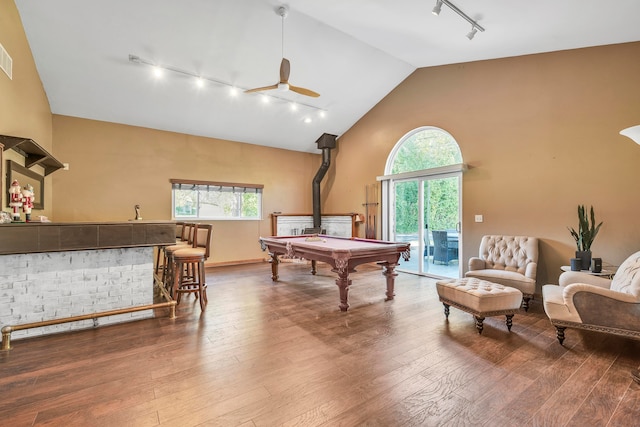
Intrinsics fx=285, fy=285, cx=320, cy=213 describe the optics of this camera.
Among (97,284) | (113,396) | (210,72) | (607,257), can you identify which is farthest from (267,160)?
(607,257)

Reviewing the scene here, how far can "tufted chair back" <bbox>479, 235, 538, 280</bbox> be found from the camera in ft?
13.2

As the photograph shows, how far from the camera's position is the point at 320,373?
7.17 ft

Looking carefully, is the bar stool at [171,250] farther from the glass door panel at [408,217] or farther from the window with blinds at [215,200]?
the glass door panel at [408,217]

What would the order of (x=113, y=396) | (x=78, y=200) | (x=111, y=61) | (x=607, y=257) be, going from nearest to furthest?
(x=113, y=396) → (x=607, y=257) → (x=111, y=61) → (x=78, y=200)

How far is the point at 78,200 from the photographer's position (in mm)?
5324

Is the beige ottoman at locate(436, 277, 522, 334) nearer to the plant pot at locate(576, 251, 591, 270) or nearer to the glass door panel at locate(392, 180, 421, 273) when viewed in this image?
the plant pot at locate(576, 251, 591, 270)

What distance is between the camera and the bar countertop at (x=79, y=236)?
255 centimetres

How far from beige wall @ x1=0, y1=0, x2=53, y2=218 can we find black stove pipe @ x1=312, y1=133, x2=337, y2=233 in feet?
17.7

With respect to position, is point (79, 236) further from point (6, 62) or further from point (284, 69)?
point (284, 69)

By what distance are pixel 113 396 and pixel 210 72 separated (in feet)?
15.4

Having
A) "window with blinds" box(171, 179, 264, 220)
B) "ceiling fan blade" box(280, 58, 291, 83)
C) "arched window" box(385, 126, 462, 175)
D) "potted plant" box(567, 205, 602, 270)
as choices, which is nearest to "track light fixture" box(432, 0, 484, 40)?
"ceiling fan blade" box(280, 58, 291, 83)

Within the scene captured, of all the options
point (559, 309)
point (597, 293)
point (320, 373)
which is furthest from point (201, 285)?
point (597, 293)

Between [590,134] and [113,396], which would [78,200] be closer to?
[113,396]

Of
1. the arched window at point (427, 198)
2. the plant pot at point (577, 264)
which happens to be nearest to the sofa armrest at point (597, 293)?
the plant pot at point (577, 264)
